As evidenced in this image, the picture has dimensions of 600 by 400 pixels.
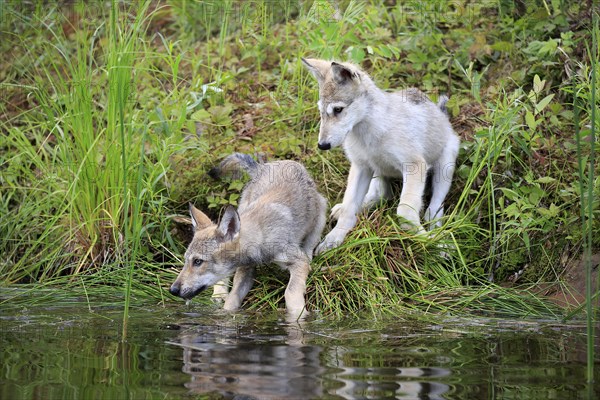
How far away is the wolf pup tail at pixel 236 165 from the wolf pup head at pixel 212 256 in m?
1.06

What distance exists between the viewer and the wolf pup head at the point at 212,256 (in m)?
5.96

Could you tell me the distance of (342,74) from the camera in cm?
692

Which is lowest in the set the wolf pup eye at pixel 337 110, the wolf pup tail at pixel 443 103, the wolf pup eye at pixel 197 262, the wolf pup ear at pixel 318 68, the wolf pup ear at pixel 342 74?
the wolf pup eye at pixel 197 262

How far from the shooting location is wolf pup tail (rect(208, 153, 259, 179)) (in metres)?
7.12

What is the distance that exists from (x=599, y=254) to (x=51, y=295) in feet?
12.8

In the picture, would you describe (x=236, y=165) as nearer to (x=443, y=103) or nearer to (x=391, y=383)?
(x=443, y=103)

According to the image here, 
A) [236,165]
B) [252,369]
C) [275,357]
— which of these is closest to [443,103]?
[236,165]

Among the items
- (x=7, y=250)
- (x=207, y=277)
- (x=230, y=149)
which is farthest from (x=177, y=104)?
(x=207, y=277)

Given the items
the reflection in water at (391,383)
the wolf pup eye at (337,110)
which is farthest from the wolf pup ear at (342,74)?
the reflection in water at (391,383)

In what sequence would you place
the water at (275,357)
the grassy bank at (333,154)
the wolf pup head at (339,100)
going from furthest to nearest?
the wolf pup head at (339,100) → the grassy bank at (333,154) → the water at (275,357)

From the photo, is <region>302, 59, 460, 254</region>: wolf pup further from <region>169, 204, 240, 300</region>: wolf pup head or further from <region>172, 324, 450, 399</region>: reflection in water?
<region>172, 324, 450, 399</region>: reflection in water

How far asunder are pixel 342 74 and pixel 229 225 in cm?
164

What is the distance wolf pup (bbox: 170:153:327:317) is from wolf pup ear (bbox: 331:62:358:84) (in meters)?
0.75

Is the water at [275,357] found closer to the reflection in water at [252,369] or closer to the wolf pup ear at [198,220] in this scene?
the reflection in water at [252,369]
